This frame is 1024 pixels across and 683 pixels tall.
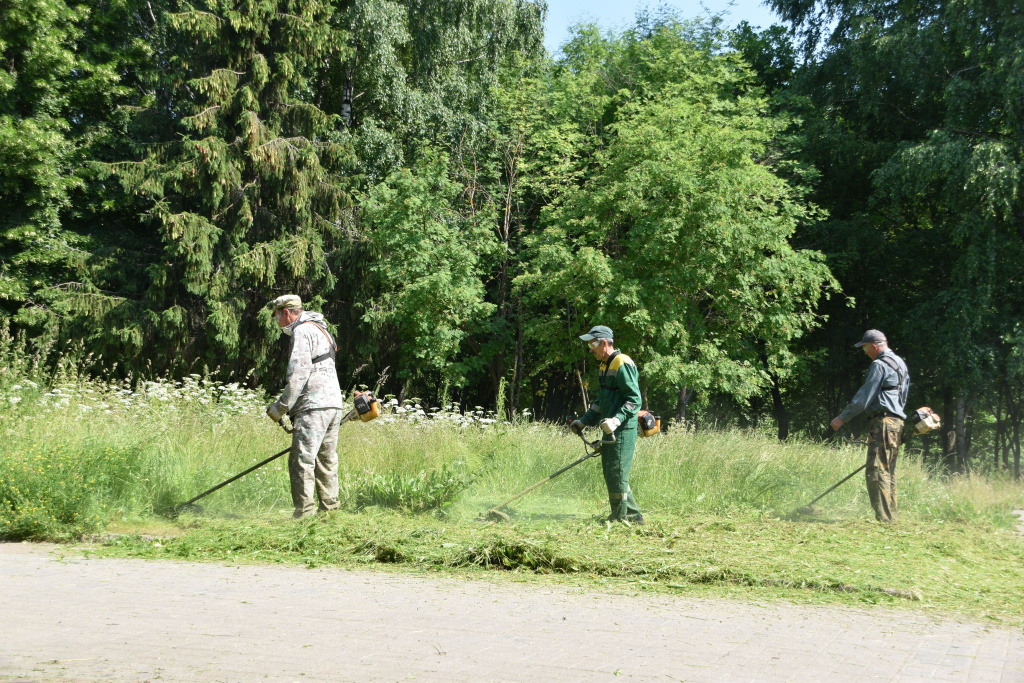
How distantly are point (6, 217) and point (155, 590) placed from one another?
781 inches

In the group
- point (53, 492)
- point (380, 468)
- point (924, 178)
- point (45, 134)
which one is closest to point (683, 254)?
point (924, 178)

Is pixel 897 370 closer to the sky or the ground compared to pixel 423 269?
closer to the ground

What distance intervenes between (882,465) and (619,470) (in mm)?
2945

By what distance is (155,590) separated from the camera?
19.1ft

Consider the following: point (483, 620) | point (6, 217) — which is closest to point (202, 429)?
point (483, 620)

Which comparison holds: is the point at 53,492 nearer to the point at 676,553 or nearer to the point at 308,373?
the point at 308,373

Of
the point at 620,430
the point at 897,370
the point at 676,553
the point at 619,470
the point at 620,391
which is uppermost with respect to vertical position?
the point at 897,370

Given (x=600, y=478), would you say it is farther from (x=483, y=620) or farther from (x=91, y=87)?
(x=91, y=87)

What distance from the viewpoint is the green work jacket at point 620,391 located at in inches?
331

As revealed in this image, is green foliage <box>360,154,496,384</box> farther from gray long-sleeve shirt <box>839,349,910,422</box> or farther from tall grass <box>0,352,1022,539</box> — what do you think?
gray long-sleeve shirt <box>839,349,910,422</box>

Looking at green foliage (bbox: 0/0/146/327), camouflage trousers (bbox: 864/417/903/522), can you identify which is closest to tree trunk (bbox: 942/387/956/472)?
camouflage trousers (bbox: 864/417/903/522)

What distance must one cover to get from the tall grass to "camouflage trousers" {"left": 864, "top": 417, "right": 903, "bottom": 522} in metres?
0.81

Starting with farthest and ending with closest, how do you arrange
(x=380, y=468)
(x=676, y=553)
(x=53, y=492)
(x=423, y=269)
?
(x=423, y=269) → (x=380, y=468) → (x=53, y=492) → (x=676, y=553)

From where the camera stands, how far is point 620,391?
8.49m
